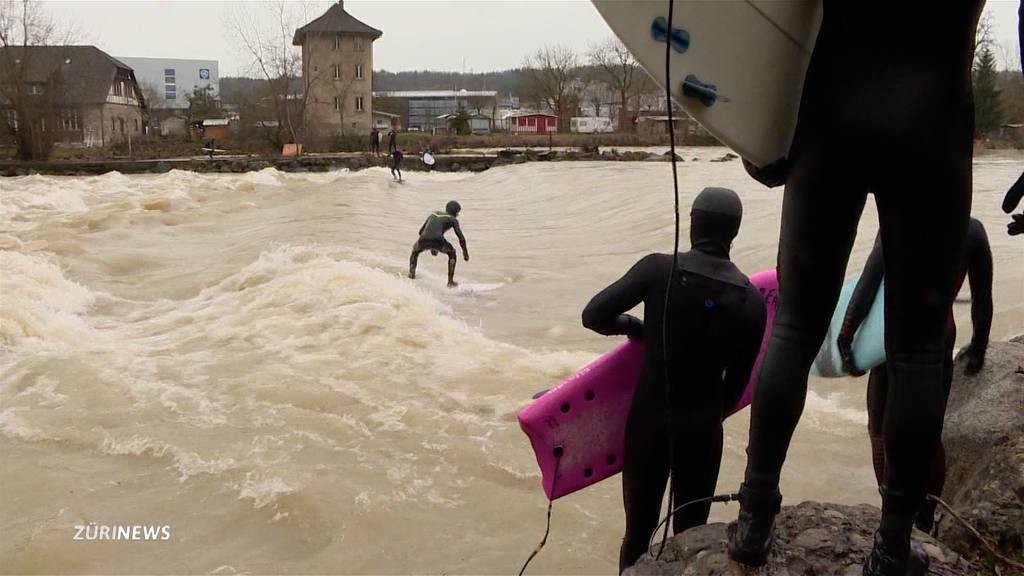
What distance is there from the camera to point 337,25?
63781 millimetres

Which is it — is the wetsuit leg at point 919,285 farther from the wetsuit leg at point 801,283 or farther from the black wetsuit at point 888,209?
the wetsuit leg at point 801,283

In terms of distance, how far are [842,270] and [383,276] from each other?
955cm

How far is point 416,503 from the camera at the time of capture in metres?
5.09

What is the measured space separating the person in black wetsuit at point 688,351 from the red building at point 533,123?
233 feet

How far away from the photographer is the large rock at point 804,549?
221 cm

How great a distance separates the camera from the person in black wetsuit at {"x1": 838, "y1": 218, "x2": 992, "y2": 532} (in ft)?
9.05

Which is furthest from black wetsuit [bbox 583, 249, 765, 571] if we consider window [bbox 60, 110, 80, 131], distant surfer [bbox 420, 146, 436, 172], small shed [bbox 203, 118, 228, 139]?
small shed [bbox 203, 118, 228, 139]

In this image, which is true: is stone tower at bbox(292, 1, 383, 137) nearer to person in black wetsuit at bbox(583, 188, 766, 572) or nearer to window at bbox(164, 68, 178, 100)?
person in black wetsuit at bbox(583, 188, 766, 572)

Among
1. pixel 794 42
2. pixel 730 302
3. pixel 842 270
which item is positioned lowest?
pixel 730 302

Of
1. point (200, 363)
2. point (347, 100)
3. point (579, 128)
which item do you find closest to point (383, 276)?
point (200, 363)

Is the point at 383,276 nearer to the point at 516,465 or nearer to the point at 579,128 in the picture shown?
the point at 516,465

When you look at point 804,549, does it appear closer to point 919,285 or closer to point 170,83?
point 919,285

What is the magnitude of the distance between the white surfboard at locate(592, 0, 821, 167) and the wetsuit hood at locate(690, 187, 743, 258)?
52 centimetres

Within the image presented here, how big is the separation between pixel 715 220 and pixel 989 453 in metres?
1.75
